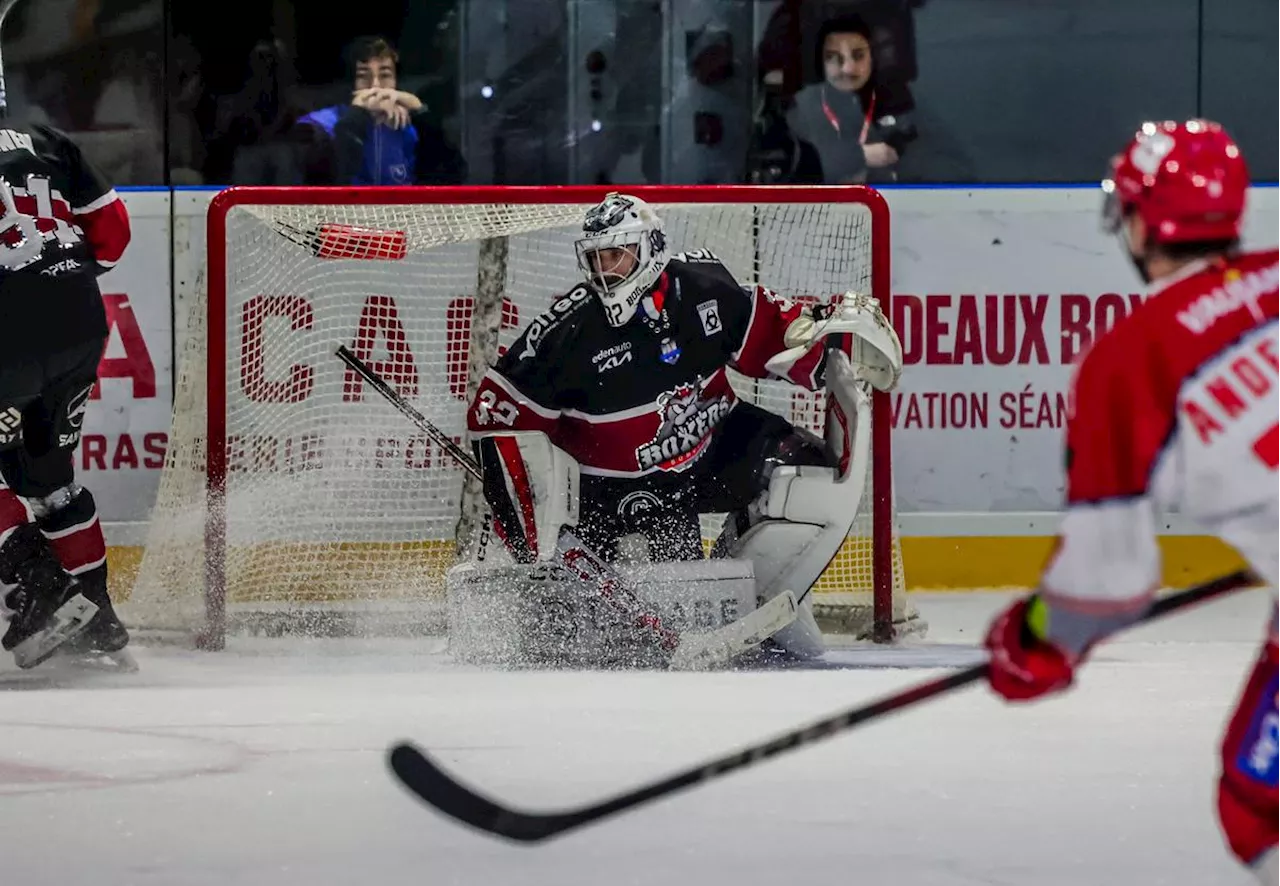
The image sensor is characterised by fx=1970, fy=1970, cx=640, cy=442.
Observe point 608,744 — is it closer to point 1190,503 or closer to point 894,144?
point 1190,503

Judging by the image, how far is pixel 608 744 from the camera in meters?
3.25

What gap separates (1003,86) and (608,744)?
95.4 inches

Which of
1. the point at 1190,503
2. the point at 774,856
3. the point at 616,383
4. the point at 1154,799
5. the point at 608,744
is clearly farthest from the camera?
the point at 616,383

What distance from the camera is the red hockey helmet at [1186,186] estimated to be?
1740 mm

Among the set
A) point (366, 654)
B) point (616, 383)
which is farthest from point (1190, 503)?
point (366, 654)

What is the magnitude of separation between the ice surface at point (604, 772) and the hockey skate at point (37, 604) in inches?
2.8

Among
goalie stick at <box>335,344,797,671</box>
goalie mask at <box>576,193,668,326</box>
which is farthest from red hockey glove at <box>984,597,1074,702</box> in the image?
goalie mask at <box>576,193,668,326</box>

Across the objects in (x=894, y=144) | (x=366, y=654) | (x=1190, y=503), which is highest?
(x=894, y=144)

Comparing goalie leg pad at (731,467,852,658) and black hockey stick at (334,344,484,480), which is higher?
black hockey stick at (334,344,484,480)

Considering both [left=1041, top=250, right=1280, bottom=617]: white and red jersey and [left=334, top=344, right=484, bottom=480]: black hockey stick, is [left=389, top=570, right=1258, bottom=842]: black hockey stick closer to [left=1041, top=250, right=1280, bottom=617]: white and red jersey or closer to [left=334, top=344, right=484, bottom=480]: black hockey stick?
[left=1041, top=250, right=1280, bottom=617]: white and red jersey

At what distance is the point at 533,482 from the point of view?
414 cm

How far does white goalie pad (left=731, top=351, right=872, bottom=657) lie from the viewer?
4.19m

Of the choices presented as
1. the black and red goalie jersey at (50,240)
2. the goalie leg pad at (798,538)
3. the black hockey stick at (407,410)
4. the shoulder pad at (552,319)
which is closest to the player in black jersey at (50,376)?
the black and red goalie jersey at (50,240)

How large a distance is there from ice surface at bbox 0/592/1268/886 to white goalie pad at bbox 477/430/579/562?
0.33 metres
